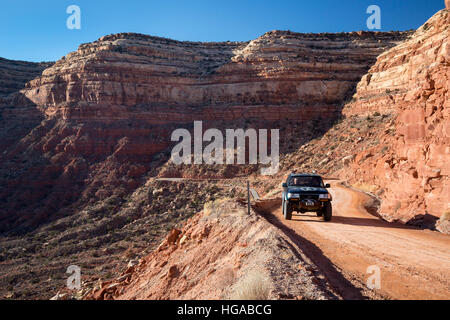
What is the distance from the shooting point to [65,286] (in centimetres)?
2094

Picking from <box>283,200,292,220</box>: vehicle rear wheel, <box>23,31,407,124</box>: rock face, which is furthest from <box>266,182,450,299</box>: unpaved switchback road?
<box>23,31,407,124</box>: rock face

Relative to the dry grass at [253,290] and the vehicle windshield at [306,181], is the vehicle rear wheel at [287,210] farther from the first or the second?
the dry grass at [253,290]

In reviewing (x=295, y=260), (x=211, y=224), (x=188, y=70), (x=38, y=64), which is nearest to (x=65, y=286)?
(x=211, y=224)

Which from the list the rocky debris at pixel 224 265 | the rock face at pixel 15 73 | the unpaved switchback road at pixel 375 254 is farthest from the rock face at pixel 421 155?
the rock face at pixel 15 73

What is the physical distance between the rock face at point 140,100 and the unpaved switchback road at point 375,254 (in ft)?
107

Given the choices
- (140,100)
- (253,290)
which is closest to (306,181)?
(253,290)

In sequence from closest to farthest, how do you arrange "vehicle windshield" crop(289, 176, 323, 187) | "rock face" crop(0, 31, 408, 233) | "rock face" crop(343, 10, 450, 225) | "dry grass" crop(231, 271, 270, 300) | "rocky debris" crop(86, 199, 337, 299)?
"dry grass" crop(231, 271, 270, 300)
"rocky debris" crop(86, 199, 337, 299)
"rock face" crop(343, 10, 450, 225)
"vehicle windshield" crop(289, 176, 323, 187)
"rock face" crop(0, 31, 408, 233)

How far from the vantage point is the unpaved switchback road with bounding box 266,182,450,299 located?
6137 mm

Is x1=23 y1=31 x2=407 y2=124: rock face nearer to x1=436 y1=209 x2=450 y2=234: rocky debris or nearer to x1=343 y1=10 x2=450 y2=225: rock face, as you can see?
x1=343 y1=10 x2=450 y2=225: rock face

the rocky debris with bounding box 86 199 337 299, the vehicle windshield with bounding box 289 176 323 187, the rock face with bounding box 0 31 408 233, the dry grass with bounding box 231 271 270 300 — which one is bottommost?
the rocky debris with bounding box 86 199 337 299

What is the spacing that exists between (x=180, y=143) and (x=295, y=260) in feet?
134

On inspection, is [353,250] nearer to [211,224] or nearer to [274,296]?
[274,296]

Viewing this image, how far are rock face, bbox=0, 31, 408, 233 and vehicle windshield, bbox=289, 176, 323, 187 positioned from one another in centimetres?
3091

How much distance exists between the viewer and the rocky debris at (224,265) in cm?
598
